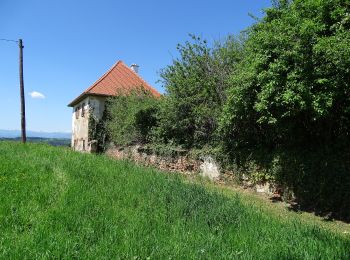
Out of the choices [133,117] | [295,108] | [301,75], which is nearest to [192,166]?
[133,117]

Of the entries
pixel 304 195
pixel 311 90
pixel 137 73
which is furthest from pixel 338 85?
pixel 137 73

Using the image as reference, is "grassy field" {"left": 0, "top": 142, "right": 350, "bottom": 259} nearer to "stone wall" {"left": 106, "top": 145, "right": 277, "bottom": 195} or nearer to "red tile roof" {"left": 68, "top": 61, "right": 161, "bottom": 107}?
"stone wall" {"left": 106, "top": 145, "right": 277, "bottom": 195}

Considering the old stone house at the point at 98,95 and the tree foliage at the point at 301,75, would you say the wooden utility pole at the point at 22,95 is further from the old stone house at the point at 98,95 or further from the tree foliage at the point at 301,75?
the tree foliage at the point at 301,75

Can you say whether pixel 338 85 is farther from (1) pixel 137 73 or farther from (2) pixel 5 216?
(1) pixel 137 73

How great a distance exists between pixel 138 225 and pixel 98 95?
2208cm

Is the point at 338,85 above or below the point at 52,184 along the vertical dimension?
above

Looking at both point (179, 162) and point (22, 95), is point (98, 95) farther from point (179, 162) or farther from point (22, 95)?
point (179, 162)

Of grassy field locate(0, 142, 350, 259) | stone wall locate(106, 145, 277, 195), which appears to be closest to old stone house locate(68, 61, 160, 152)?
stone wall locate(106, 145, 277, 195)

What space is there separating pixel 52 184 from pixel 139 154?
11184 millimetres

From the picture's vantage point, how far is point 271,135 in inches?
488

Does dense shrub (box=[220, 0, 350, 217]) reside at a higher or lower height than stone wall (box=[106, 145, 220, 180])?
higher

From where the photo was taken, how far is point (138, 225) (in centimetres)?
578

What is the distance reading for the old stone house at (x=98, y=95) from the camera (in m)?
26.8

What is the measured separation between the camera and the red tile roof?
2698 cm
